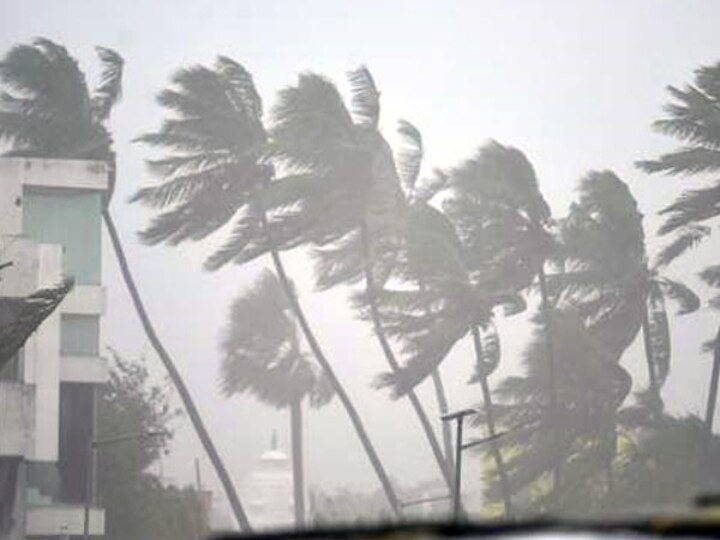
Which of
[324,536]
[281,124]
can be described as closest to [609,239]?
[281,124]

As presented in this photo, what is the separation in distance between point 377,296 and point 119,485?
13.3 metres

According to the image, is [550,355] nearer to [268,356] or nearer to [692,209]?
[692,209]

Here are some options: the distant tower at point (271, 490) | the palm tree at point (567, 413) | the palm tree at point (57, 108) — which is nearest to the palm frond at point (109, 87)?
the palm tree at point (57, 108)

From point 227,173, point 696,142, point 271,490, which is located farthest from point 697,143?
point 271,490

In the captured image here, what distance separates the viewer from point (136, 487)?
146 feet

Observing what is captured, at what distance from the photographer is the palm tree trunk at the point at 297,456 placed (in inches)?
2238

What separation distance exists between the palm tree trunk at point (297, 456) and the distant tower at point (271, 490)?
54643 mm

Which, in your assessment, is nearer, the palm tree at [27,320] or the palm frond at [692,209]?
the palm tree at [27,320]

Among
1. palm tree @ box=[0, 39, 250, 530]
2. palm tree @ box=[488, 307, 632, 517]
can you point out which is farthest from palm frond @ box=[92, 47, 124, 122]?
palm tree @ box=[488, 307, 632, 517]

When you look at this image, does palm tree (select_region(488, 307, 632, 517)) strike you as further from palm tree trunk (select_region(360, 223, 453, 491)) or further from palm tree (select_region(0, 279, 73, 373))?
palm tree (select_region(0, 279, 73, 373))

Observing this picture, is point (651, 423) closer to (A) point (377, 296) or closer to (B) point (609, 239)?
(B) point (609, 239)

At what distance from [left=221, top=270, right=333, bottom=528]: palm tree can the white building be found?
15.2m

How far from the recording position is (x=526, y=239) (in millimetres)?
40719

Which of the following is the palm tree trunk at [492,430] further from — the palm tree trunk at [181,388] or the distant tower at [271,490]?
the distant tower at [271,490]
